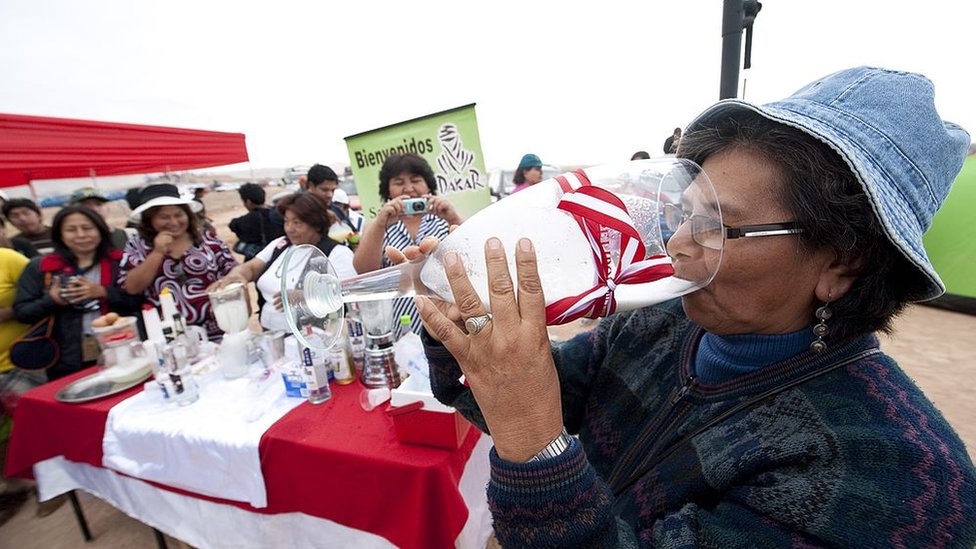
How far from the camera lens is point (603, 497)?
0.64 metres

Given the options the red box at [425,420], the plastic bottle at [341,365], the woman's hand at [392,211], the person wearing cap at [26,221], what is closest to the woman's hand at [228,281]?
the plastic bottle at [341,365]

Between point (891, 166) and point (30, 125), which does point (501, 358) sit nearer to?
point (891, 166)

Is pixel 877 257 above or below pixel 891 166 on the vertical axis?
below

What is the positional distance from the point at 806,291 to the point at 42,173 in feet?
34.9

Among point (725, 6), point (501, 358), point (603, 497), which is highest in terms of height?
point (725, 6)

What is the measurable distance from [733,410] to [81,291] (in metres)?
4.06

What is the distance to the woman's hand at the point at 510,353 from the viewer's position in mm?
652

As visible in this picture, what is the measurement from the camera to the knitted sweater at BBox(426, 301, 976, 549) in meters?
0.59

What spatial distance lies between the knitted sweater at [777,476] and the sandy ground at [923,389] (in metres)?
0.70

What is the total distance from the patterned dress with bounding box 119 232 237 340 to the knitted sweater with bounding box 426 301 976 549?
327cm

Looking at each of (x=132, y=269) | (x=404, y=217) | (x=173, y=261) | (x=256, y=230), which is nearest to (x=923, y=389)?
(x=404, y=217)

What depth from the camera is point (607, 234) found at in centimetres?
72


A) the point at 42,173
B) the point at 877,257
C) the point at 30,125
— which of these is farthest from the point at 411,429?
the point at 42,173

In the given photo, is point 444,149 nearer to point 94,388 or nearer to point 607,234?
point 94,388
